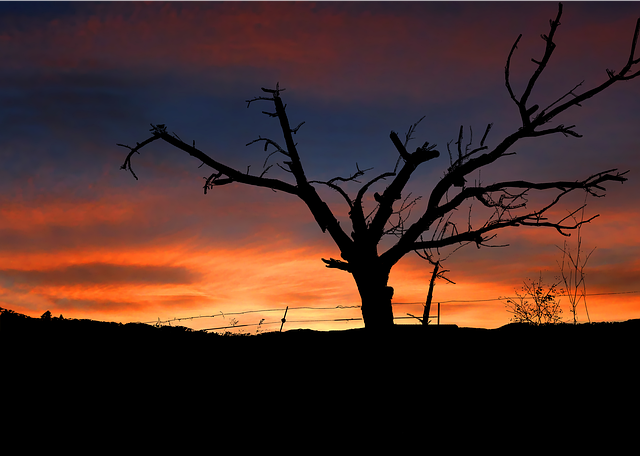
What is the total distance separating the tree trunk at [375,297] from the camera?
34.3 ft

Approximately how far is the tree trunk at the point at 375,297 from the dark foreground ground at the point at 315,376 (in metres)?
0.29

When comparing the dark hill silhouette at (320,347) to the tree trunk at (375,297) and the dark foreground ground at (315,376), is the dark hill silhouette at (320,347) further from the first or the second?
the tree trunk at (375,297)

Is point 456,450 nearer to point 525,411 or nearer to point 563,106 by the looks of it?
point 525,411

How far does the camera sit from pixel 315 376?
9.44 m

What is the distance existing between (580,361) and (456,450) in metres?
4.00

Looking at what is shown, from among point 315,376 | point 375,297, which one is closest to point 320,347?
point 315,376

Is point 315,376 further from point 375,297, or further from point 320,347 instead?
point 375,297

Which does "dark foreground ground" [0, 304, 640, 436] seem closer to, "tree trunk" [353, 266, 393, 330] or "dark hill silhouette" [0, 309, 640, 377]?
"dark hill silhouette" [0, 309, 640, 377]

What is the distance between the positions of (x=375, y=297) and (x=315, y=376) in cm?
215

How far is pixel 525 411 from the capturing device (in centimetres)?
802

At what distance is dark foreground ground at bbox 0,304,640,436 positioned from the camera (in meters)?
7.96

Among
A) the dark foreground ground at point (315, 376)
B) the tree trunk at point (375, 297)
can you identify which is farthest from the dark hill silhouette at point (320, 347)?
the tree trunk at point (375, 297)

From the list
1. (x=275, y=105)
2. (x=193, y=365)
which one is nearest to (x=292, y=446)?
(x=193, y=365)

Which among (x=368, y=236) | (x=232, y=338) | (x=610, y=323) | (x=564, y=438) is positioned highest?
(x=368, y=236)
